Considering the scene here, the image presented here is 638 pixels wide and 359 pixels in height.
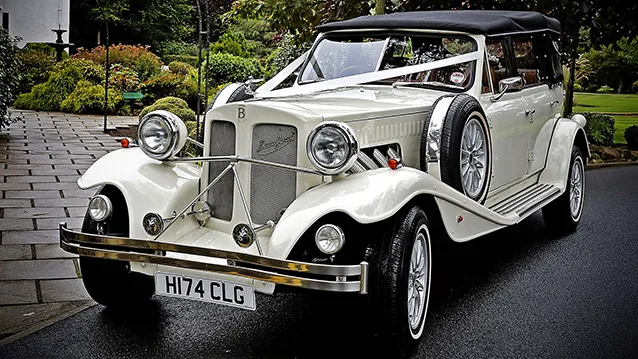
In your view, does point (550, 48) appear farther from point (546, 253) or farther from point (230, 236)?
point (230, 236)

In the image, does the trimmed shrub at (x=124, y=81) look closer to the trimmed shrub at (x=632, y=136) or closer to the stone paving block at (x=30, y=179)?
the stone paving block at (x=30, y=179)

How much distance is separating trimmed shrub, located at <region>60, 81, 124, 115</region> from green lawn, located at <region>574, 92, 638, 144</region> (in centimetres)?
995

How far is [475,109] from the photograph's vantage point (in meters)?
5.41

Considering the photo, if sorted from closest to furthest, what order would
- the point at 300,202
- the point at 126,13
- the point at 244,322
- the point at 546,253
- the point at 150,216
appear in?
the point at 300,202 → the point at 150,216 → the point at 244,322 → the point at 546,253 → the point at 126,13

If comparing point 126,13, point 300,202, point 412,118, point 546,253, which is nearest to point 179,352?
point 300,202

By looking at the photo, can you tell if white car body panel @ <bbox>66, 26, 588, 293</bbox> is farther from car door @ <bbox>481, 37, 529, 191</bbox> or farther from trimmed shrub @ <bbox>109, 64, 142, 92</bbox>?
trimmed shrub @ <bbox>109, 64, 142, 92</bbox>

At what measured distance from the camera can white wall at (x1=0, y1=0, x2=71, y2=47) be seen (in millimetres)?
24719

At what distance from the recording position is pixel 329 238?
4.13 meters

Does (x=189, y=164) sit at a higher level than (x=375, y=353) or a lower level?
higher

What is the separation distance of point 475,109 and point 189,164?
1.97m

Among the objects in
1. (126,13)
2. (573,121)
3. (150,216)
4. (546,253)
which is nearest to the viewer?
(150,216)

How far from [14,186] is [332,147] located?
5.64 metres

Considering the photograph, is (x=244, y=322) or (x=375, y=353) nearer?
(x=375, y=353)

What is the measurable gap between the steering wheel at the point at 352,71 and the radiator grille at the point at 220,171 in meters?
1.78
